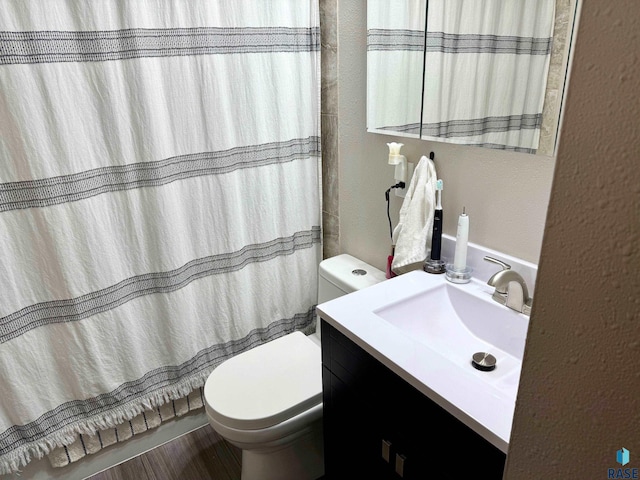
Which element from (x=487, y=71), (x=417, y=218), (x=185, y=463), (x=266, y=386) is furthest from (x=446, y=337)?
(x=185, y=463)

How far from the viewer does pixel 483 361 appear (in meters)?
1.19

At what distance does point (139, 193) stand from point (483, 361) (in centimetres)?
123

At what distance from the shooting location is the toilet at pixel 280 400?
1.48m

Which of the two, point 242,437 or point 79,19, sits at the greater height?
point 79,19

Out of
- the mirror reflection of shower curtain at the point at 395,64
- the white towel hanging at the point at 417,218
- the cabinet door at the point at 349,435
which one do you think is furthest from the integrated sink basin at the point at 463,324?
the mirror reflection of shower curtain at the point at 395,64

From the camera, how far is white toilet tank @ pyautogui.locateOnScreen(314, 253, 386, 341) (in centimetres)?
170

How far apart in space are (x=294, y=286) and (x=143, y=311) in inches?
25.9

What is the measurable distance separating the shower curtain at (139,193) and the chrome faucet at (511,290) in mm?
959

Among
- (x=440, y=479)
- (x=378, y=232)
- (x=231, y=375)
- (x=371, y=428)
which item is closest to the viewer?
(x=440, y=479)

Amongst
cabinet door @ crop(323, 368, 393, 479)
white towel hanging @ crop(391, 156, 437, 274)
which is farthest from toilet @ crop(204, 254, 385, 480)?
white towel hanging @ crop(391, 156, 437, 274)

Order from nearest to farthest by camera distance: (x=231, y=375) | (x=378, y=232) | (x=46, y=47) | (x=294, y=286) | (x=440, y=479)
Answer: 1. (x=440, y=479)
2. (x=46, y=47)
3. (x=231, y=375)
4. (x=378, y=232)
5. (x=294, y=286)

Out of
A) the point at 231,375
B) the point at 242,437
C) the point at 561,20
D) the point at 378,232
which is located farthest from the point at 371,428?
the point at 561,20

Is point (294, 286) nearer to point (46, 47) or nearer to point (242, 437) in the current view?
point (242, 437)

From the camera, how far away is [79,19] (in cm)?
136
